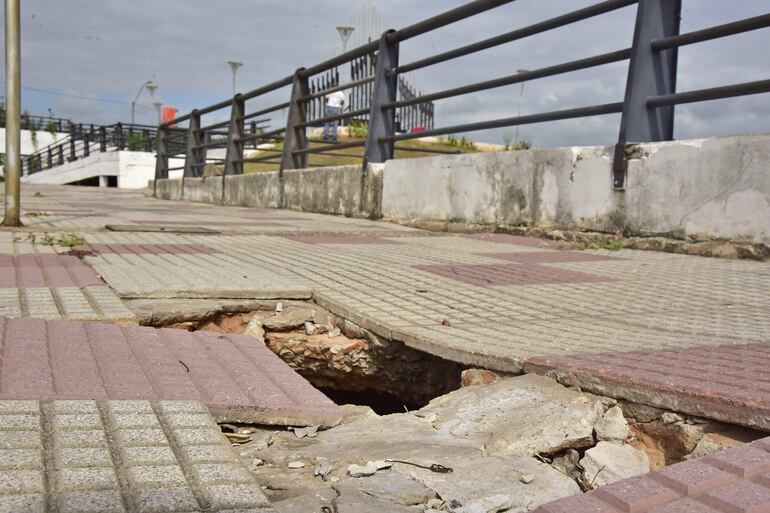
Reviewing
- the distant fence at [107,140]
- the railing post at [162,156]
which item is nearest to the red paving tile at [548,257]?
the railing post at [162,156]

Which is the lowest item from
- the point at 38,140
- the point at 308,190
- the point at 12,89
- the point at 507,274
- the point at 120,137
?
the point at 507,274

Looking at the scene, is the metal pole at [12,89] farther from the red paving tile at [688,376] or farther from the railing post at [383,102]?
the red paving tile at [688,376]

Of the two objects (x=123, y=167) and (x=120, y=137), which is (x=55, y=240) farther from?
(x=120, y=137)

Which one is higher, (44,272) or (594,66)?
(594,66)

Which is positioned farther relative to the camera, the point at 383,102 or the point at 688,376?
the point at 383,102

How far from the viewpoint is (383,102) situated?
8.09 meters

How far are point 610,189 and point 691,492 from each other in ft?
13.9

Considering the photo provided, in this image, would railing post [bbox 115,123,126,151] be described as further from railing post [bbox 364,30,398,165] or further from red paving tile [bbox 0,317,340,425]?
red paving tile [bbox 0,317,340,425]

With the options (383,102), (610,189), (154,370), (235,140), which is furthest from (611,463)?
(235,140)

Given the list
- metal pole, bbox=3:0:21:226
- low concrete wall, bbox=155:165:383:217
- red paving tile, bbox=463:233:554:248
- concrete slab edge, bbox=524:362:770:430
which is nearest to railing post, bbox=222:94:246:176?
low concrete wall, bbox=155:165:383:217

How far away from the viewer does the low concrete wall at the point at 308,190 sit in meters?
8.06

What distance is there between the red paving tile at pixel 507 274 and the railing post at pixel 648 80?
4.21 ft

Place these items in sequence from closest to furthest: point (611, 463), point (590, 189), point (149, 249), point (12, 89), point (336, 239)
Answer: point (611, 463), point (149, 249), point (12, 89), point (590, 189), point (336, 239)

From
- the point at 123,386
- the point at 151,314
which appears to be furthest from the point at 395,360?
the point at 123,386
